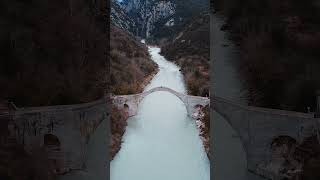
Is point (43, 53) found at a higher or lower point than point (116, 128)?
higher

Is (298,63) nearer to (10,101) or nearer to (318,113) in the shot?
(318,113)

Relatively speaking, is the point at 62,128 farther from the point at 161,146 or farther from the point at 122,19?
the point at 122,19

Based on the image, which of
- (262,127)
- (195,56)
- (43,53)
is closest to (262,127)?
(262,127)

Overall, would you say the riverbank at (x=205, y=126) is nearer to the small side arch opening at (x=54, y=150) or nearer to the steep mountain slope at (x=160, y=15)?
the small side arch opening at (x=54, y=150)

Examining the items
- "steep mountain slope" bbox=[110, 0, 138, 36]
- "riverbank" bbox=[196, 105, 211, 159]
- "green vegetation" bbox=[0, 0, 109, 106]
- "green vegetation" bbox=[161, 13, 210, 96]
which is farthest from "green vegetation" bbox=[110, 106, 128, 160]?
"steep mountain slope" bbox=[110, 0, 138, 36]

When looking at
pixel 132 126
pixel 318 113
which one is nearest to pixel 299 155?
pixel 318 113

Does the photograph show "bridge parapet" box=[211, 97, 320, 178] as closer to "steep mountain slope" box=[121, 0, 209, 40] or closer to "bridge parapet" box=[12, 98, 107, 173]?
"bridge parapet" box=[12, 98, 107, 173]

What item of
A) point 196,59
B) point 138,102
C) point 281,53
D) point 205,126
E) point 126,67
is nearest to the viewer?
point 281,53
